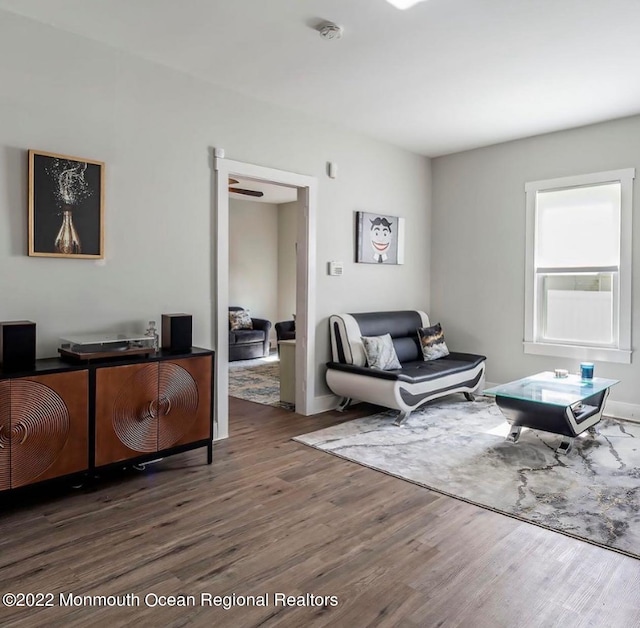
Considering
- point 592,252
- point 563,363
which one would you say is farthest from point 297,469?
point 592,252

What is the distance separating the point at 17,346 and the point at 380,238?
3640 mm

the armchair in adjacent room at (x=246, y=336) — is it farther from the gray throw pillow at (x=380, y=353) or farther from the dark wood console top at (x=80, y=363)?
the dark wood console top at (x=80, y=363)

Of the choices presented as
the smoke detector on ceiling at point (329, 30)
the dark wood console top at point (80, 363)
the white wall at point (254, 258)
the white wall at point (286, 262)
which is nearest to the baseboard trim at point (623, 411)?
the dark wood console top at point (80, 363)

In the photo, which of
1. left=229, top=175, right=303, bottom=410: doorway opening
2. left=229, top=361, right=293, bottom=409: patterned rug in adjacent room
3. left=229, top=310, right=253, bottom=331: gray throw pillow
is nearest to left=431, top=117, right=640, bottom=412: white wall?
left=229, top=361, right=293, bottom=409: patterned rug in adjacent room

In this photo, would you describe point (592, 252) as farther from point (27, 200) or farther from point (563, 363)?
point (27, 200)

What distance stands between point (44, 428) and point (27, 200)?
133cm

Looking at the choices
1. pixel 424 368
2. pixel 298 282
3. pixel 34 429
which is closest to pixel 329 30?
pixel 298 282

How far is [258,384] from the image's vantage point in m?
6.13

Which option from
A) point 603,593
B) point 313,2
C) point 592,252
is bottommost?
point 603,593

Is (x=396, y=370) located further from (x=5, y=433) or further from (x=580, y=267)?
(x=5, y=433)

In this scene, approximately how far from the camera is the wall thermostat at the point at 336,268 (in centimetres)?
487

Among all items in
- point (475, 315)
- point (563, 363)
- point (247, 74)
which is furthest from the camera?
point (475, 315)

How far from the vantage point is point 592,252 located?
4844mm

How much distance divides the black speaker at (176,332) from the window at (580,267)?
11.7 ft
